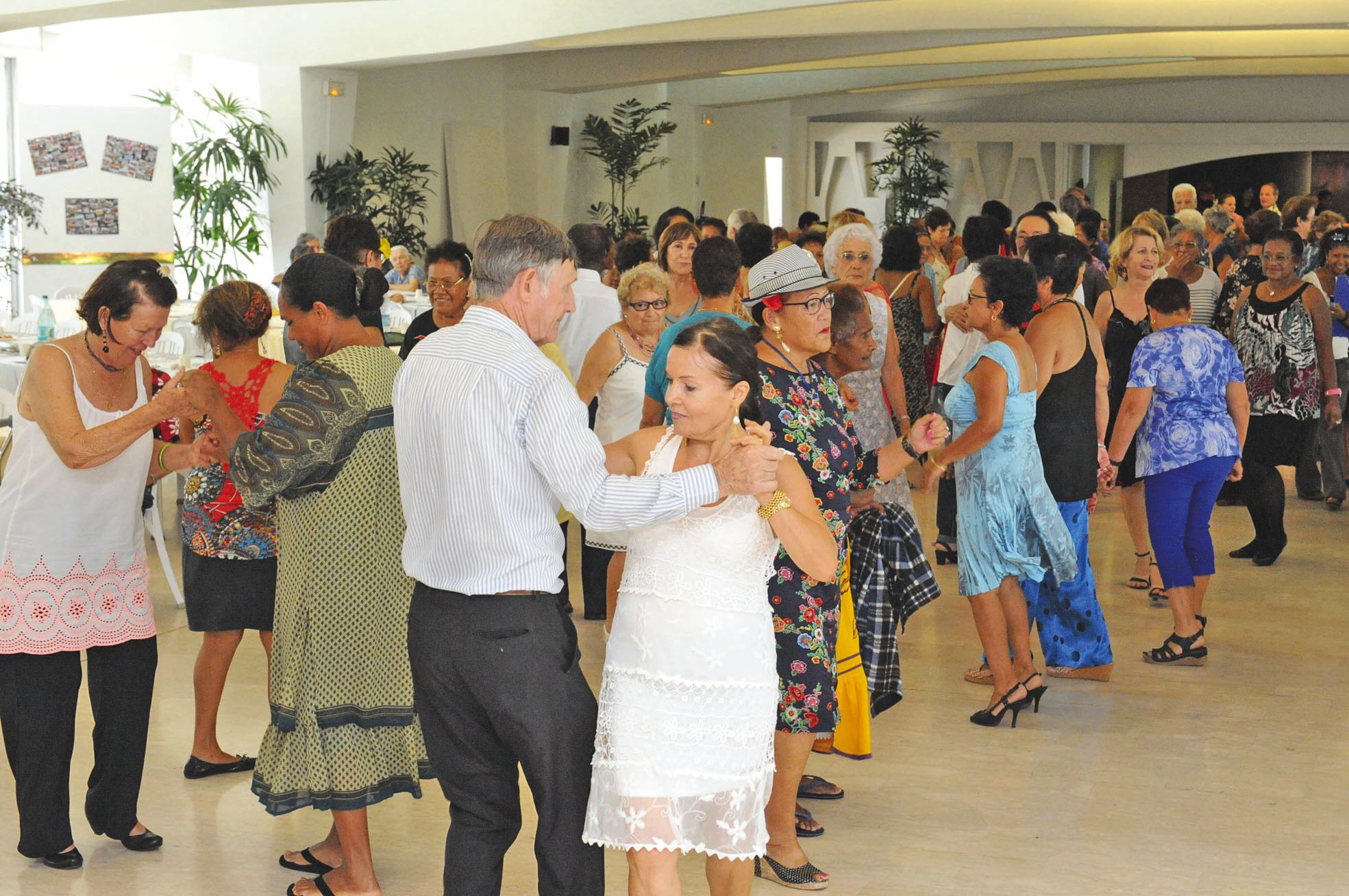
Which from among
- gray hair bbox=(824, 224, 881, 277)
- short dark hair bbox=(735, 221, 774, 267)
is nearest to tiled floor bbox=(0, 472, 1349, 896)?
gray hair bbox=(824, 224, 881, 277)

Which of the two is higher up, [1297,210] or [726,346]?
[1297,210]

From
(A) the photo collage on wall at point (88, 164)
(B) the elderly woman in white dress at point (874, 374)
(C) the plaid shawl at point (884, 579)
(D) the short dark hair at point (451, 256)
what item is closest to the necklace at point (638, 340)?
(D) the short dark hair at point (451, 256)

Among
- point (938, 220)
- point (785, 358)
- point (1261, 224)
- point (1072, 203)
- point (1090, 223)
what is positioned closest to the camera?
point (785, 358)

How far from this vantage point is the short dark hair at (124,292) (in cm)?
370

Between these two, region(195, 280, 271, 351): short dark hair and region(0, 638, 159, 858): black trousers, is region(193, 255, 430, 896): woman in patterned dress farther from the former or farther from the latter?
region(0, 638, 159, 858): black trousers

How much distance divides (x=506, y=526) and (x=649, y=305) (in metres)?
2.78

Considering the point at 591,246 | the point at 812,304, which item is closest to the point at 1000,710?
the point at 812,304

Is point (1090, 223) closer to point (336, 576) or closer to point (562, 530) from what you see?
point (562, 530)

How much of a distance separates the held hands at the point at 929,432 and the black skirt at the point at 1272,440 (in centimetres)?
453

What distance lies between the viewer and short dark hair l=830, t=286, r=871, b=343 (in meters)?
4.18

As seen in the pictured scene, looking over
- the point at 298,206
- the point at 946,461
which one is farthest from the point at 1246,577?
the point at 298,206

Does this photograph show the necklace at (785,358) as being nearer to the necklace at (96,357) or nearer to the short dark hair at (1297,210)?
the necklace at (96,357)

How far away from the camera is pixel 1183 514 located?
18.7ft

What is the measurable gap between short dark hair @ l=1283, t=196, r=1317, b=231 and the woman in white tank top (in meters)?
9.85
